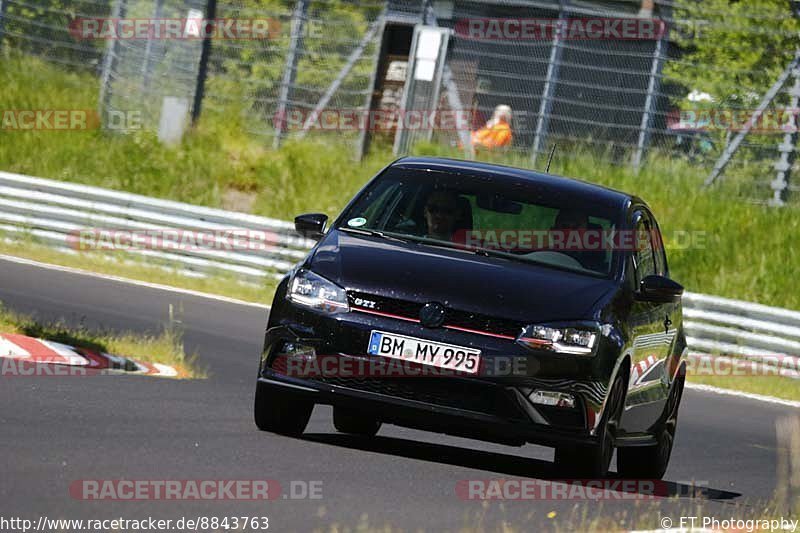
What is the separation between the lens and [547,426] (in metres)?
8.34

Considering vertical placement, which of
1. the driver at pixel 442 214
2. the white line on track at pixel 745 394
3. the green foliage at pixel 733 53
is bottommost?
the white line on track at pixel 745 394

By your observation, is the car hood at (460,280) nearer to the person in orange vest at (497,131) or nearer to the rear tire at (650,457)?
the rear tire at (650,457)

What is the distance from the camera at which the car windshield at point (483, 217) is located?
928 centimetres

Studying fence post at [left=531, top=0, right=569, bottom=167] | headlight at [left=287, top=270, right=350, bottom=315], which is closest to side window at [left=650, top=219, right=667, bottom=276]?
headlight at [left=287, top=270, right=350, bottom=315]

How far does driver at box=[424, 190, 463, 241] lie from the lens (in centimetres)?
935

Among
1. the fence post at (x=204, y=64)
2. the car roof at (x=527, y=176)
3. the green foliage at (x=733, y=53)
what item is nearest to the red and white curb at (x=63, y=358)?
the car roof at (x=527, y=176)

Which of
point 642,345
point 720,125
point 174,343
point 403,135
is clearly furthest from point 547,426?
point 403,135

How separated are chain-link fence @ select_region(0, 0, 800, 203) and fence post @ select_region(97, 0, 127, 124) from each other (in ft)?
0.11

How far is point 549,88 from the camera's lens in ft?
77.0

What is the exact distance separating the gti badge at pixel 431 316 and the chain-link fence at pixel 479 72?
1475 centimetres

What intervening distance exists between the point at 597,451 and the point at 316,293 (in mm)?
1555

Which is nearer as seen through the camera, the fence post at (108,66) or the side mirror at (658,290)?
the side mirror at (658,290)

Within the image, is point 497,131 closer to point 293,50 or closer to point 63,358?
point 293,50

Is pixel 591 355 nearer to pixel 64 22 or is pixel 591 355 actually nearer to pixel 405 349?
pixel 405 349
